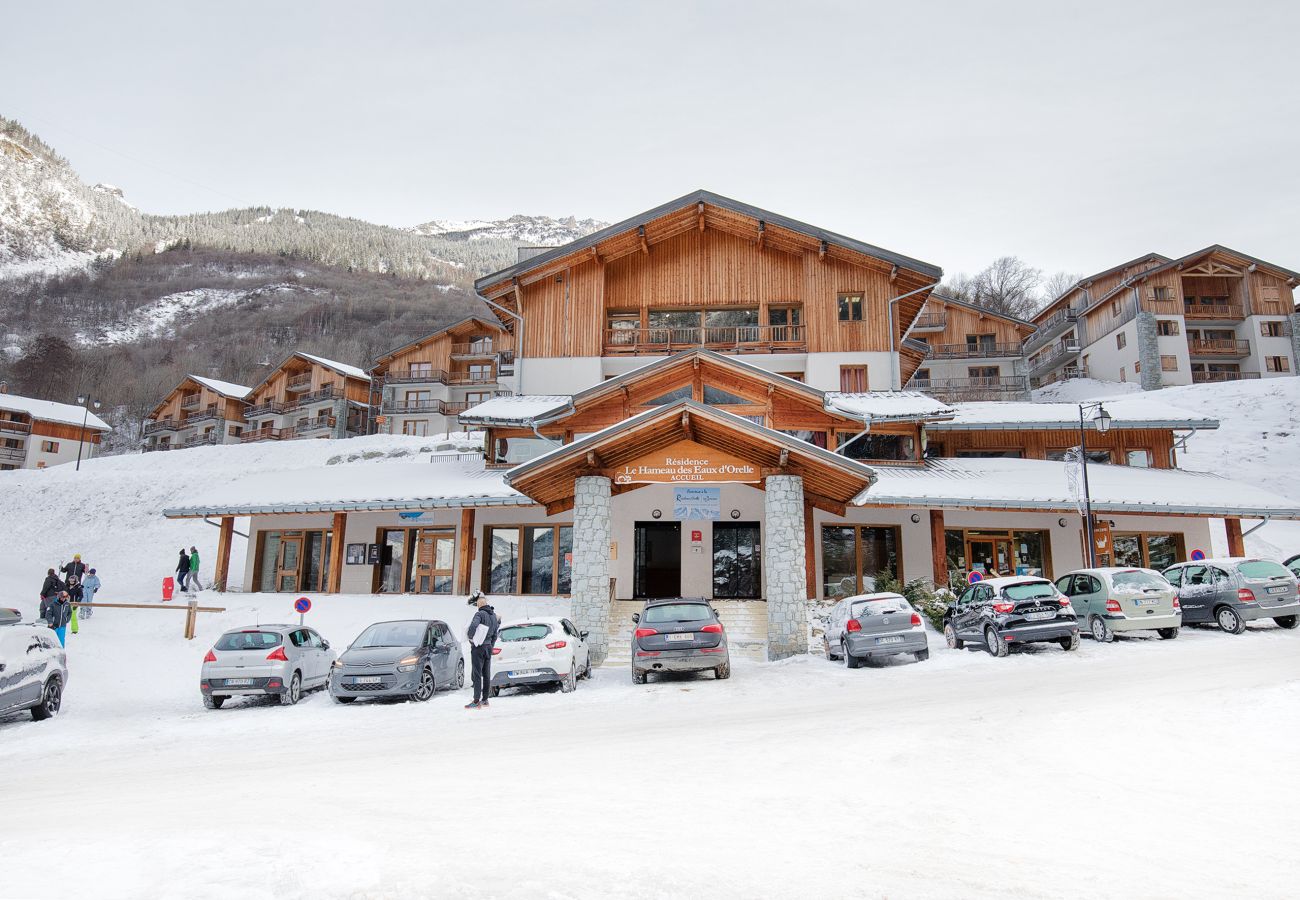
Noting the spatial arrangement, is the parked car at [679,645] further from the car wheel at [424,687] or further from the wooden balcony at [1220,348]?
the wooden balcony at [1220,348]

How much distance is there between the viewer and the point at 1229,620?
51.4 feet

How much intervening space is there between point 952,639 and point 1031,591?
238 cm

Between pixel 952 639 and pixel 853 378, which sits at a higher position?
pixel 853 378

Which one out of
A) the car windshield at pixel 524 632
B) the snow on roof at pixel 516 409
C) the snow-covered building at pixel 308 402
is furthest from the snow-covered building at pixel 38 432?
the car windshield at pixel 524 632

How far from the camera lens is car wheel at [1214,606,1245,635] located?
610 inches

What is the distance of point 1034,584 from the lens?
14695mm

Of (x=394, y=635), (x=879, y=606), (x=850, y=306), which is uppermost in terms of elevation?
(x=850, y=306)

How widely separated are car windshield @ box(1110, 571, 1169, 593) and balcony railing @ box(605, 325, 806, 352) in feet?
42.1

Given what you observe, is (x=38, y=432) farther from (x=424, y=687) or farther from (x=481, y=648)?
(x=481, y=648)

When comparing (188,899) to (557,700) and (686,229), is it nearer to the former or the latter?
(557,700)

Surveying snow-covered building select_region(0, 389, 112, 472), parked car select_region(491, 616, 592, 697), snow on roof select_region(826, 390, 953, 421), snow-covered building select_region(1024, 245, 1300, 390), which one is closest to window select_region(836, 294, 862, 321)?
snow on roof select_region(826, 390, 953, 421)

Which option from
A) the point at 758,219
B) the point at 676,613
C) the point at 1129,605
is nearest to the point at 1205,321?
the point at 758,219

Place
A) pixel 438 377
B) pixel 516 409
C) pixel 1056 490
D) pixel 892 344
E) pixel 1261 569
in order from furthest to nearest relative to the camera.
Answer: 1. pixel 438 377
2. pixel 892 344
3. pixel 516 409
4. pixel 1056 490
5. pixel 1261 569

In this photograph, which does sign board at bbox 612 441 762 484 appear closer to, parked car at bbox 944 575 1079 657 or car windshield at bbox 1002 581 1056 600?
parked car at bbox 944 575 1079 657
